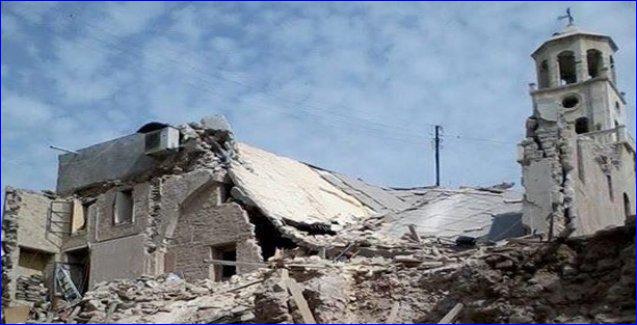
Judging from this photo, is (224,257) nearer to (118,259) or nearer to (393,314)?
(118,259)

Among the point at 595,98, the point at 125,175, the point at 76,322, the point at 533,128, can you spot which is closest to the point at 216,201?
the point at 125,175

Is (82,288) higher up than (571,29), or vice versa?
(571,29)

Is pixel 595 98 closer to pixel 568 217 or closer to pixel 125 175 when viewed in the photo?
pixel 568 217

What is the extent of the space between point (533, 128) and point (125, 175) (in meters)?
11.2

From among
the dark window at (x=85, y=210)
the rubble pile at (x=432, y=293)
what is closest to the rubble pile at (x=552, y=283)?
the rubble pile at (x=432, y=293)

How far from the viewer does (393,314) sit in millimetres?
15680

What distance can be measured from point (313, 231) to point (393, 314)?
325 inches

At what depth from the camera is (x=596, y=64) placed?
105ft

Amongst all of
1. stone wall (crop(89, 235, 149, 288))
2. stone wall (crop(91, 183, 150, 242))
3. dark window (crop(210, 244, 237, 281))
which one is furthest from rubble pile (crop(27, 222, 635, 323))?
stone wall (crop(91, 183, 150, 242))

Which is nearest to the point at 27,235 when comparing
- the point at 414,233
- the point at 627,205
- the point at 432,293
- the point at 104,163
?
the point at 104,163

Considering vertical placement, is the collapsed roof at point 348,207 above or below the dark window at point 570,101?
below

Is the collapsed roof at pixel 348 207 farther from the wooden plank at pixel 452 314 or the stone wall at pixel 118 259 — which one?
the wooden plank at pixel 452 314

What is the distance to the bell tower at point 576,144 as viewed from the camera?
2166cm

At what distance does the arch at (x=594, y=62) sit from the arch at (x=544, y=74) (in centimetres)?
142
